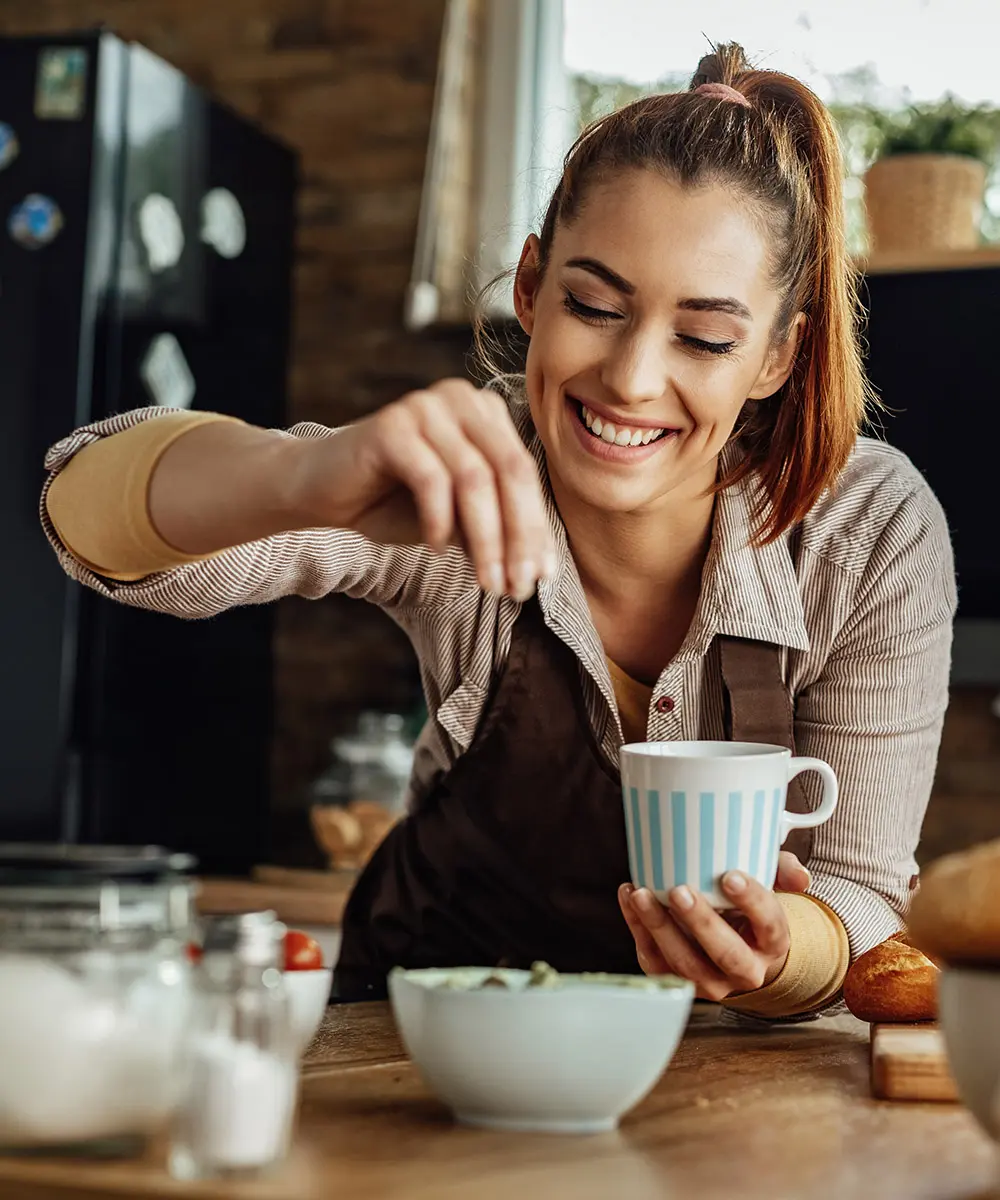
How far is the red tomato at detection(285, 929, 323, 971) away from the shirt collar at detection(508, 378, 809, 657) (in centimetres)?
45

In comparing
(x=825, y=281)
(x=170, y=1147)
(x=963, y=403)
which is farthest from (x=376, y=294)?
(x=170, y=1147)

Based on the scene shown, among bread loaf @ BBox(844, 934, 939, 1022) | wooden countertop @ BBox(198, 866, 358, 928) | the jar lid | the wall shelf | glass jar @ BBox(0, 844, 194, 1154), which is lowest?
wooden countertop @ BBox(198, 866, 358, 928)

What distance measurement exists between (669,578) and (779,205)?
34 cm

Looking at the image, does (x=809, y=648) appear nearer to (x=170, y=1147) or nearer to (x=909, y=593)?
(x=909, y=593)

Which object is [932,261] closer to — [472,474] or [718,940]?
[718,940]

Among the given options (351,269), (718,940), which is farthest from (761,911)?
(351,269)

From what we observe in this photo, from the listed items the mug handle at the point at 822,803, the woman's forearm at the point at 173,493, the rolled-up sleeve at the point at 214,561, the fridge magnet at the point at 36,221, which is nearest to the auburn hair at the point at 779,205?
the rolled-up sleeve at the point at 214,561

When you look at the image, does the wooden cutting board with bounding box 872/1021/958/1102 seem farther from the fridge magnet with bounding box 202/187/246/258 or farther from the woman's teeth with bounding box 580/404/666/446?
the fridge magnet with bounding box 202/187/246/258

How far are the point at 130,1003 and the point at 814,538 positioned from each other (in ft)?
2.98

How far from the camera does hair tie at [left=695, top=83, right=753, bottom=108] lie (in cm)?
141

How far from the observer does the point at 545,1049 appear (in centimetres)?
73

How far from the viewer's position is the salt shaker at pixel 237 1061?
2.10ft

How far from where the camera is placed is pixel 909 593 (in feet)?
4.64

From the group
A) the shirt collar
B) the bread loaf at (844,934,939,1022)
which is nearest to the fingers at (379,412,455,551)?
the bread loaf at (844,934,939,1022)
